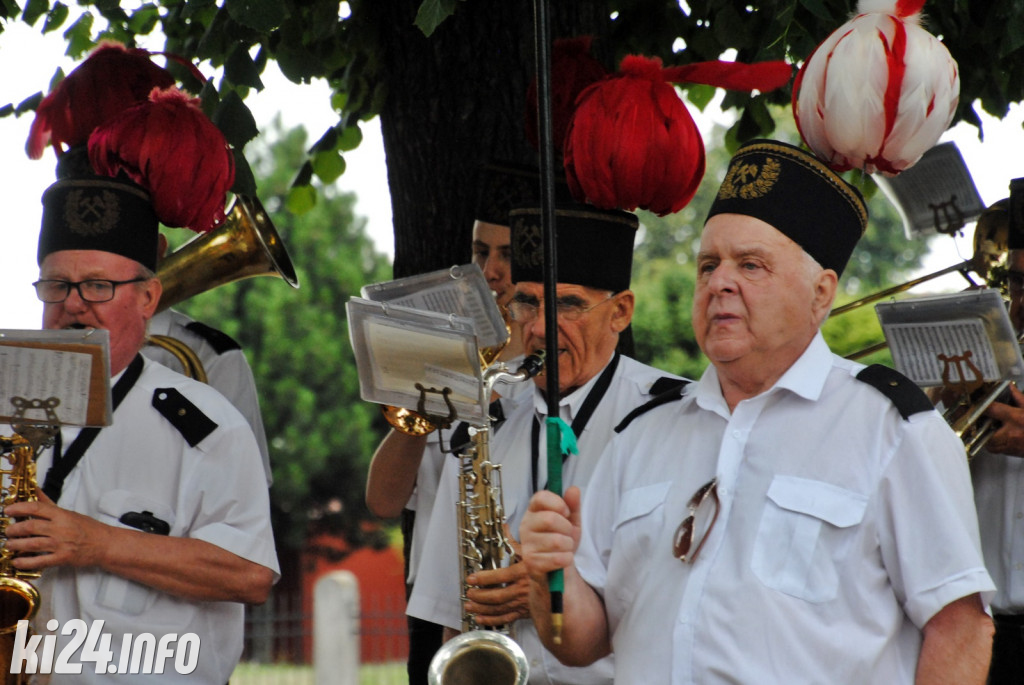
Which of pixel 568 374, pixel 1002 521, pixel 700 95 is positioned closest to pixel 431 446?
pixel 568 374

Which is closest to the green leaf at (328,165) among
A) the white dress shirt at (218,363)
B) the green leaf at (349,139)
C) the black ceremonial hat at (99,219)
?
the green leaf at (349,139)

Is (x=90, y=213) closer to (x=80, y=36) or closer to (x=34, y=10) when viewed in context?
(x=34, y=10)

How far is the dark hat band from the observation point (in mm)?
4367

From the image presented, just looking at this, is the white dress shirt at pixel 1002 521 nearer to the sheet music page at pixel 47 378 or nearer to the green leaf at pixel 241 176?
the green leaf at pixel 241 176

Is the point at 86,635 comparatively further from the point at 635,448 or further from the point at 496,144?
the point at 496,144

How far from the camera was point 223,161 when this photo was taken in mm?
4820

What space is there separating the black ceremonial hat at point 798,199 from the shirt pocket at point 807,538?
1.99ft

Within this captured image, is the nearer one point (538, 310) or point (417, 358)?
point (417, 358)

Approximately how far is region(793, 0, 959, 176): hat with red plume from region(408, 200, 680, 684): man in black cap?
2.86ft

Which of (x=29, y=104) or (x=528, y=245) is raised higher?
(x=29, y=104)

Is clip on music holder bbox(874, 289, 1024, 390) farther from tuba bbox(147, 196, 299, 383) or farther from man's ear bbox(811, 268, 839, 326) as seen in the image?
tuba bbox(147, 196, 299, 383)

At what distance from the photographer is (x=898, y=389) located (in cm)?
309

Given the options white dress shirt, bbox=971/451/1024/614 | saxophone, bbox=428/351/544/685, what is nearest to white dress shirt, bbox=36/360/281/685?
saxophone, bbox=428/351/544/685

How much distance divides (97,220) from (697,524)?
7.58ft
